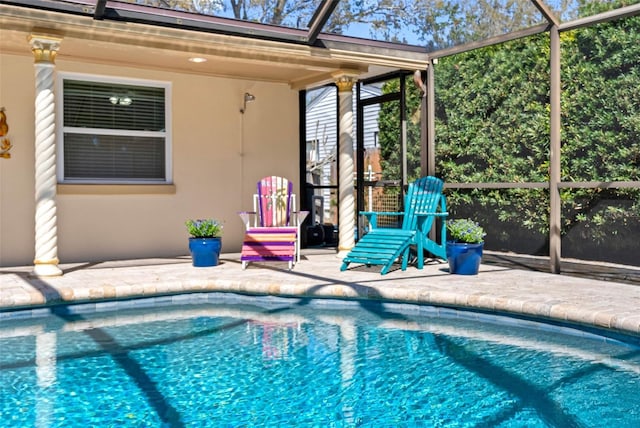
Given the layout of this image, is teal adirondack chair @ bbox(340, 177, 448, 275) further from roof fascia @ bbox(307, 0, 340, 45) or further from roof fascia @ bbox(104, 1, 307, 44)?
roof fascia @ bbox(104, 1, 307, 44)

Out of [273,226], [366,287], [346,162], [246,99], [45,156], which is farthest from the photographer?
[246,99]

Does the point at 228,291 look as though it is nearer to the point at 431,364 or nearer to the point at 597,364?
the point at 431,364

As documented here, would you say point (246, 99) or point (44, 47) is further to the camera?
point (246, 99)

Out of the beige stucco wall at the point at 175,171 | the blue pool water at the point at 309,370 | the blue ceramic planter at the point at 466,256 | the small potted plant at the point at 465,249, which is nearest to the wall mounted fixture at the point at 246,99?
the beige stucco wall at the point at 175,171

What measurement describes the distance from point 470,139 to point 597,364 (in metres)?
4.50

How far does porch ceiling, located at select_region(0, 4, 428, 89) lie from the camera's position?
6520mm

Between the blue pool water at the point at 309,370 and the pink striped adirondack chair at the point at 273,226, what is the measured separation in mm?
1576

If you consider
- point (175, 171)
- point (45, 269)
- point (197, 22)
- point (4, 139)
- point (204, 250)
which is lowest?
point (45, 269)

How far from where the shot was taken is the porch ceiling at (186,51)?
6.52 m

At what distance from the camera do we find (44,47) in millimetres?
6609

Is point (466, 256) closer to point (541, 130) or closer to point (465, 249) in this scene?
point (465, 249)

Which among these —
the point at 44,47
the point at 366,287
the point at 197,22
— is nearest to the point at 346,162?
the point at 197,22

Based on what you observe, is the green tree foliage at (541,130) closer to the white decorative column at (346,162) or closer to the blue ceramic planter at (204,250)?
the white decorative column at (346,162)

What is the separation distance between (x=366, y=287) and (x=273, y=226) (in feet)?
7.98
